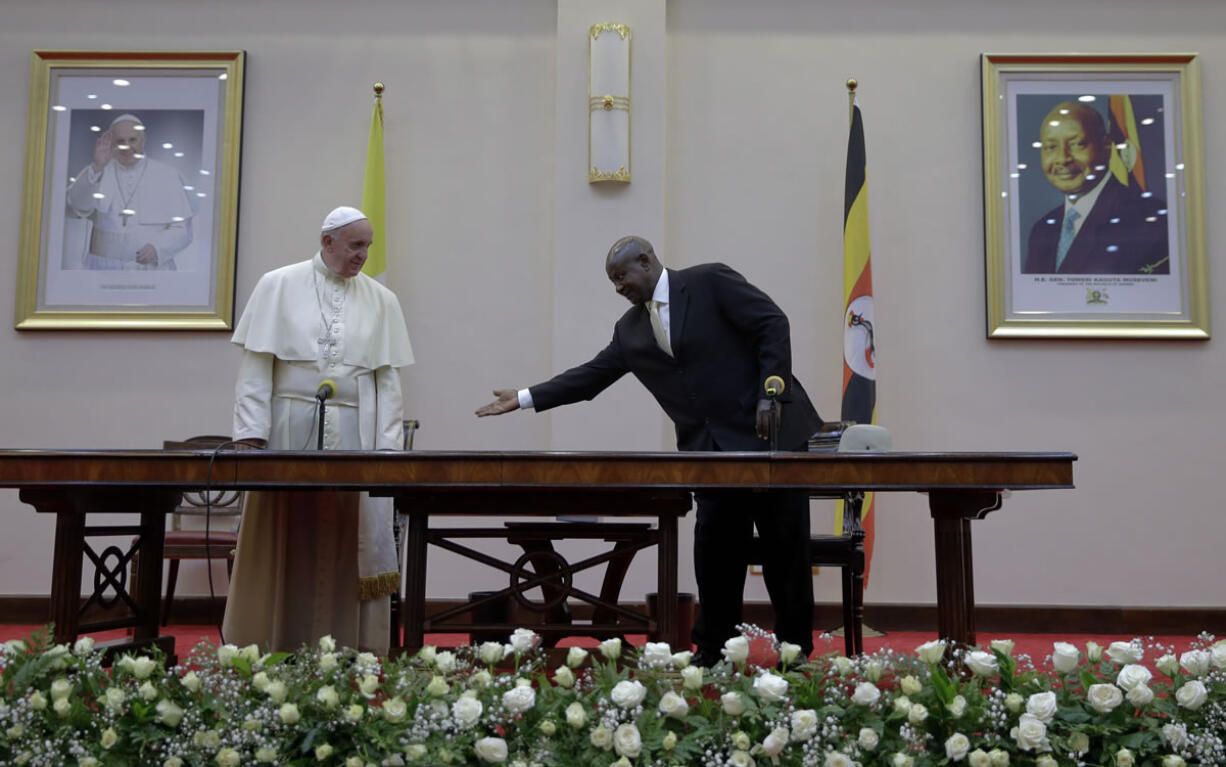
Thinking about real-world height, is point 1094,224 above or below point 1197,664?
above

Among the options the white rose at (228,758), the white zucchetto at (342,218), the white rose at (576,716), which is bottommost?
the white rose at (228,758)

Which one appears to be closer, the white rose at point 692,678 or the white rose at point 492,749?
the white rose at point 492,749

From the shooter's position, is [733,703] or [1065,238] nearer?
[733,703]

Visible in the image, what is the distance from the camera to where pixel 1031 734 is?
2.20 meters

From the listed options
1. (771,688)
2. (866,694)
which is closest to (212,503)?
(771,688)

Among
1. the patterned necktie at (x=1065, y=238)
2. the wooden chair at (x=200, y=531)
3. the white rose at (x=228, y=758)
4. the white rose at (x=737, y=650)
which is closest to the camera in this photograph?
the white rose at (x=228, y=758)

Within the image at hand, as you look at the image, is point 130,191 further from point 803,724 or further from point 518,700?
point 803,724

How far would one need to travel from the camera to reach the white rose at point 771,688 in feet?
7.49

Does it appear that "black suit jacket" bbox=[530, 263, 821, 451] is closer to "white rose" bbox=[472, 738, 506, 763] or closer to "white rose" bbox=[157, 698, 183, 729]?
"white rose" bbox=[472, 738, 506, 763]

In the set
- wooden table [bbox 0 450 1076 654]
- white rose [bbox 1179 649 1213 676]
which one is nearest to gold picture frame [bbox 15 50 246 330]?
wooden table [bbox 0 450 1076 654]

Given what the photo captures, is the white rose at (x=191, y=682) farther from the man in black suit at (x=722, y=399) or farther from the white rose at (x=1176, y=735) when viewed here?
the white rose at (x=1176, y=735)

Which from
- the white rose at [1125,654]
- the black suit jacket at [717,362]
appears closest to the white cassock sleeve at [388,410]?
the black suit jacket at [717,362]

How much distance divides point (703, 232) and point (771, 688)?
4.11 meters

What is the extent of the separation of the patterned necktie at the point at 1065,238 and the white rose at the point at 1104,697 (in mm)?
4145
